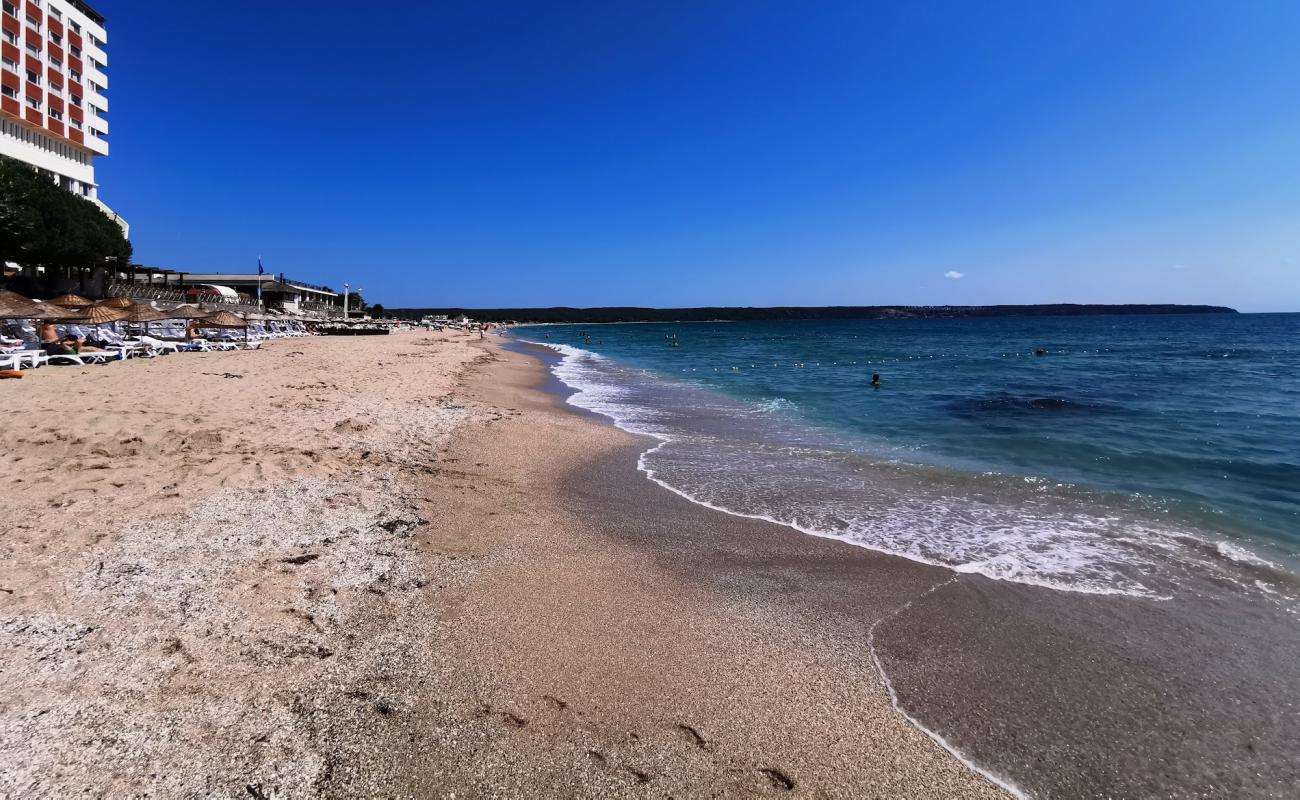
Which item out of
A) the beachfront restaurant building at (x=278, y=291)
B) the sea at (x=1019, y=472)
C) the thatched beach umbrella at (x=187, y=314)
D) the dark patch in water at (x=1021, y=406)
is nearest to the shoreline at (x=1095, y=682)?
the sea at (x=1019, y=472)

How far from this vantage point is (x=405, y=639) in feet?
12.3

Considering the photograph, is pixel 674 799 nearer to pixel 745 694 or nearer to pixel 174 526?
pixel 745 694

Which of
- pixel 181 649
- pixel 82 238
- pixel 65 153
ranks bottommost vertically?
pixel 181 649

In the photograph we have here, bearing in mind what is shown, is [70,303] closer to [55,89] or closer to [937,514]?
[937,514]

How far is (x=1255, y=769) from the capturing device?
3.10m

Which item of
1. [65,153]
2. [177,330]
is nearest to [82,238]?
[177,330]

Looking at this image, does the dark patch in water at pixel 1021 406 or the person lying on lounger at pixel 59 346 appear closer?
the dark patch in water at pixel 1021 406

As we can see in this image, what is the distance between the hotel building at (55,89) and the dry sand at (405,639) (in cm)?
5064

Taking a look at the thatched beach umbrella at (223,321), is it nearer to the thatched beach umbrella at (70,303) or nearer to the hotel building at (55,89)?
the thatched beach umbrella at (70,303)

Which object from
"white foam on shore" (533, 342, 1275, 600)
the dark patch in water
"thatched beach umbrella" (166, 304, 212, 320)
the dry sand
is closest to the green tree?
"thatched beach umbrella" (166, 304, 212, 320)

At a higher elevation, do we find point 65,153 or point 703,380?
point 65,153

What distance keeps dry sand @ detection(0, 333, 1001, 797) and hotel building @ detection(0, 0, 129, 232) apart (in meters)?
50.6

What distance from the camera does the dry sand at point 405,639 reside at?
276 cm

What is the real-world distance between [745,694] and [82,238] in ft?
156
